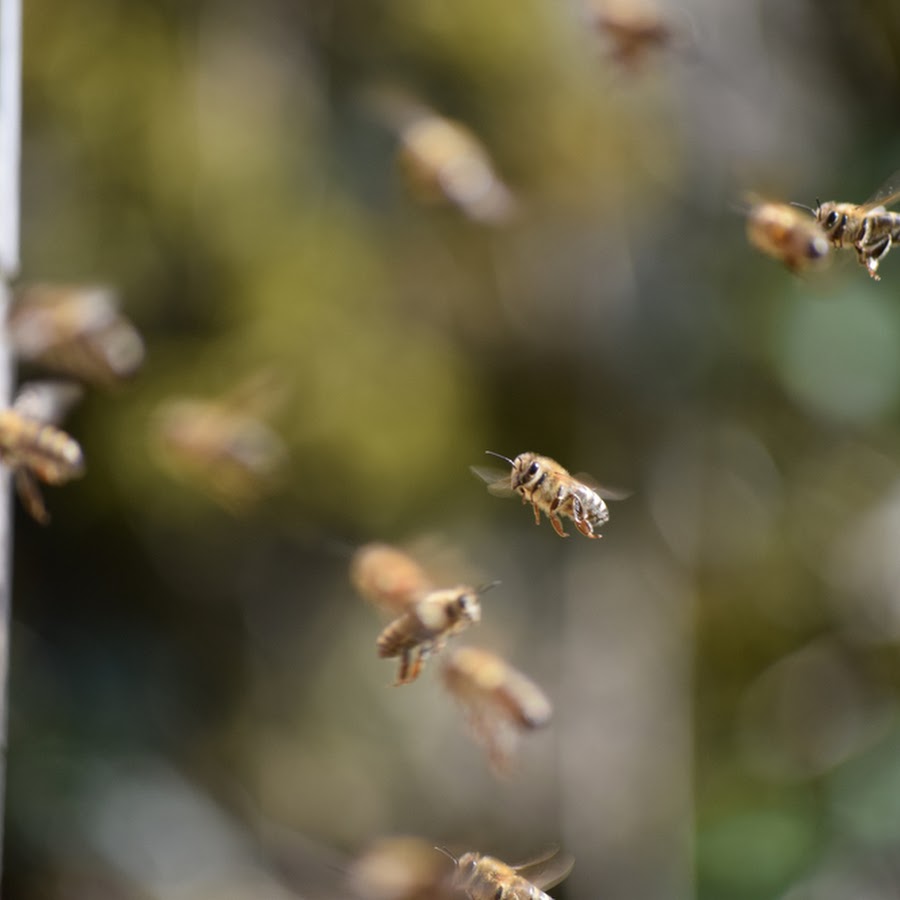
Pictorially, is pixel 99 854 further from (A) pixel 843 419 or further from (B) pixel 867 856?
(A) pixel 843 419

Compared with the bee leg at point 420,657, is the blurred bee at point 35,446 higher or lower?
higher

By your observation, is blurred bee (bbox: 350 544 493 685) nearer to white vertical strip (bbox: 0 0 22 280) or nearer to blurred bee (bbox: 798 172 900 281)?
blurred bee (bbox: 798 172 900 281)

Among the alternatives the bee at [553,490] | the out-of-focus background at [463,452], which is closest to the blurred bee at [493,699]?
the bee at [553,490]

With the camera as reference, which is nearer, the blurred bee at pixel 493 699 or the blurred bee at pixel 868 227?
the blurred bee at pixel 868 227

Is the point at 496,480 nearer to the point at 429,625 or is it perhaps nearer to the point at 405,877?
the point at 429,625

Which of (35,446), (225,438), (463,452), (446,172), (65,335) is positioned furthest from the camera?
(463,452)

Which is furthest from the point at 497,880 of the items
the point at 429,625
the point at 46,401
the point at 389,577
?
the point at 46,401

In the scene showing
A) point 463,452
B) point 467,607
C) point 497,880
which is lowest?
point 497,880

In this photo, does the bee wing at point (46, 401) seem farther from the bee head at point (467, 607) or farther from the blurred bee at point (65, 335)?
the bee head at point (467, 607)
